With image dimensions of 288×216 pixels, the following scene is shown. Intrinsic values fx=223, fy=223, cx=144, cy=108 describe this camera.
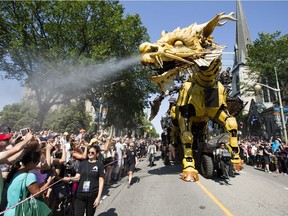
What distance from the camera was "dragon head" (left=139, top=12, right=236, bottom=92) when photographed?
5.28 metres

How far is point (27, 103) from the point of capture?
71.6 m

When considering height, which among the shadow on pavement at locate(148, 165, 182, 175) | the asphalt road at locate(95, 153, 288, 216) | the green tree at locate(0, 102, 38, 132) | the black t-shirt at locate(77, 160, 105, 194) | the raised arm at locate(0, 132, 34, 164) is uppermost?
the green tree at locate(0, 102, 38, 132)

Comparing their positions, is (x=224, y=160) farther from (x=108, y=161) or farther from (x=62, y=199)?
(x=108, y=161)

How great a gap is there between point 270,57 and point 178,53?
96.6 feet

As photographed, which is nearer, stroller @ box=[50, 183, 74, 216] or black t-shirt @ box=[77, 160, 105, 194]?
black t-shirt @ box=[77, 160, 105, 194]

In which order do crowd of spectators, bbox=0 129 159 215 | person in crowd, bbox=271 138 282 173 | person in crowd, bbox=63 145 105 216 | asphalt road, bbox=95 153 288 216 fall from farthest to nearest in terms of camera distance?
person in crowd, bbox=271 138 282 173 < asphalt road, bbox=95 153 288 216 < person in crowd, bbox=63 145 105 216 < crowd of spectators, bbox=0 129 159 215

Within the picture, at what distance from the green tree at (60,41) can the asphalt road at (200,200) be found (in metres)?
14.0

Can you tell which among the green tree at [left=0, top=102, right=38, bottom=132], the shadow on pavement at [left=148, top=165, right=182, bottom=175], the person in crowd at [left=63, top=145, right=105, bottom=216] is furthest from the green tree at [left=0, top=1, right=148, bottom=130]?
the green tree at [left=0, top=102, right=38, bottom=132]

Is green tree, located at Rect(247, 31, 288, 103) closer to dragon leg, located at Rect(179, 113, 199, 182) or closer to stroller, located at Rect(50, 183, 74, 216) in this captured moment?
dragon leg, located at Rect(179, 113, 199, 182)

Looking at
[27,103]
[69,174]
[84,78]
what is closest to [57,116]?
[27,103]

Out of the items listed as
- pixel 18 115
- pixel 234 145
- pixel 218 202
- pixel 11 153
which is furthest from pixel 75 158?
pixel 18 115

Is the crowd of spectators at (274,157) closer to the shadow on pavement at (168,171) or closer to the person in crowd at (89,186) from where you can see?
the shadow on pavement at (168,171)

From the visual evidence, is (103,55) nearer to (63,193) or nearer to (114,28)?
(114,28)

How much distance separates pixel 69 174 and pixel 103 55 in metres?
14.9
